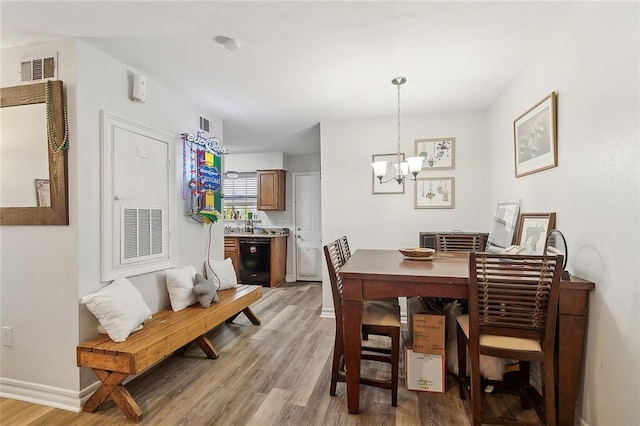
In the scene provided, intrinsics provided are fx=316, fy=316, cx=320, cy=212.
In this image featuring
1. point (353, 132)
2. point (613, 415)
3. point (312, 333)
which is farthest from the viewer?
point (353, 132)

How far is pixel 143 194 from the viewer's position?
2592 millimetres

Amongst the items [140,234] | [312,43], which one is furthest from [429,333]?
[140,234]

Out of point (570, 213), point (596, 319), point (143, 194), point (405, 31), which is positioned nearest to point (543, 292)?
point (596, 319)

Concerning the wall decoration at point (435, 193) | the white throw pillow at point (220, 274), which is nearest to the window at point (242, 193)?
the white throw pillow at point (220, 274)

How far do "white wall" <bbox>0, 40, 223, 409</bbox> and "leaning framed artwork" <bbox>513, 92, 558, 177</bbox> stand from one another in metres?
3.08

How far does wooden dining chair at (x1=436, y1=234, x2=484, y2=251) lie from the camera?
312cm

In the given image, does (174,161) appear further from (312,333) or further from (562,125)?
(562,125)

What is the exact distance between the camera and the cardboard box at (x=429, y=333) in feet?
6.75

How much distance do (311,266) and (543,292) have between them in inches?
181

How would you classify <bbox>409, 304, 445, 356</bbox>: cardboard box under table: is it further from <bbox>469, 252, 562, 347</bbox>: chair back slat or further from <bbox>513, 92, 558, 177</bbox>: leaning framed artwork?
<bbox>513, 92, 558, 177</bbox>: leaning framed artwork

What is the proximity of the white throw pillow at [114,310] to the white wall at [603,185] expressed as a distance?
2.75 meters

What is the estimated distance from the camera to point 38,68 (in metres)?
2.15

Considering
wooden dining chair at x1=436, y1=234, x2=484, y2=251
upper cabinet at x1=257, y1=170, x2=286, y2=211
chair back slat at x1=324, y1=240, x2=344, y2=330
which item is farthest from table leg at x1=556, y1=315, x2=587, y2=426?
upper cabinet at x1=257, y1=170, x2=286, y2=211

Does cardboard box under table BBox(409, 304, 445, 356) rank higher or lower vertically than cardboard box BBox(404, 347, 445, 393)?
higher
